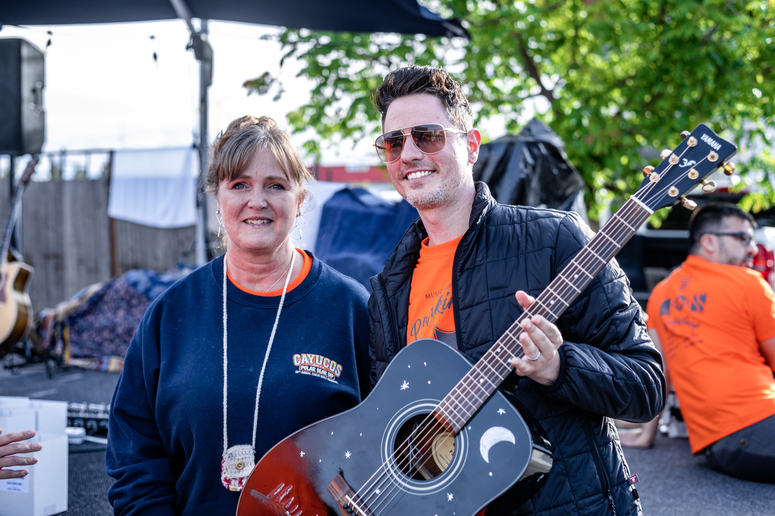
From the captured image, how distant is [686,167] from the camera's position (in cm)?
144

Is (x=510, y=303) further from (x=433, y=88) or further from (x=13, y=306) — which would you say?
(x=13, y=306)

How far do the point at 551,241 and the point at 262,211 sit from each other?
36.9 inches

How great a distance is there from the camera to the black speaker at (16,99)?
17.7 feet

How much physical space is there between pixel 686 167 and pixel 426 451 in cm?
101

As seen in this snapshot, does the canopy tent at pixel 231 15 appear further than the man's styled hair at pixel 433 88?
Yes

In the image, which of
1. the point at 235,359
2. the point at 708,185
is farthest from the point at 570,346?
the point at 235,359

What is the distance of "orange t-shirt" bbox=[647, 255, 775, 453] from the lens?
3404mm

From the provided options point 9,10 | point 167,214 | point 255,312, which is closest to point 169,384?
point 255,312

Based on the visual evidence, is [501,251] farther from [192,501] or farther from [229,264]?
[192,501]

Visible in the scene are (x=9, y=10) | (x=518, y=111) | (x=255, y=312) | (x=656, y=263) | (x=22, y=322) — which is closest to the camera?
(x=255, y=312)

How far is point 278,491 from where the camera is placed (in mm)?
1629

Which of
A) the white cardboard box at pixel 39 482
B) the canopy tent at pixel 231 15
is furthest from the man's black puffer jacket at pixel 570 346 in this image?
the canopy tent at pixel 231 15

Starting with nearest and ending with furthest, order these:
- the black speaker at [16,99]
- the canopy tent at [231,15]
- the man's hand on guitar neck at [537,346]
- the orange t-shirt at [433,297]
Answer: the man's hand on guitar neck at [537,346] → the orange t-shirt at [433,297] → the canopy tent at [231,15] → the black speaker at [16,99]

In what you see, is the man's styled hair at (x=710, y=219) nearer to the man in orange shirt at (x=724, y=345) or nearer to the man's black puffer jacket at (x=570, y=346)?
Result: the man in orange shirt at (x=724, y=345)
